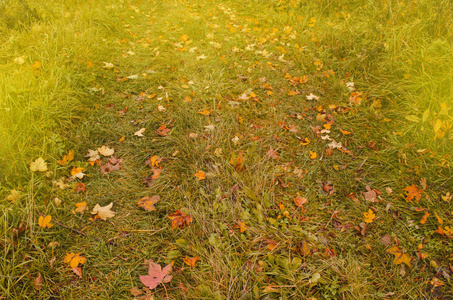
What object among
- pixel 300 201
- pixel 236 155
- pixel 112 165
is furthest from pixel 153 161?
pixel 300 201

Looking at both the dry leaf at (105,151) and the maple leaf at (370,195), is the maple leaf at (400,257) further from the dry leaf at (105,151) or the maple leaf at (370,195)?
the dry leaf at (105,151)

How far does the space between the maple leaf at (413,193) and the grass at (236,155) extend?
0.04m

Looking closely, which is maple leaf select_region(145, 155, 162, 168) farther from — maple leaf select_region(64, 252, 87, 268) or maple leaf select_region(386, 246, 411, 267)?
maple leaf select_region(386, 246, 411, 267)

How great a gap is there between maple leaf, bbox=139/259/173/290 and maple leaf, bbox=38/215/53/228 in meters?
0.77

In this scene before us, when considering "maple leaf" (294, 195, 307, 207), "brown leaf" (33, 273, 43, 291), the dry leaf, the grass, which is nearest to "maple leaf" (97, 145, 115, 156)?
the dry leaf

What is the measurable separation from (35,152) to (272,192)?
2032 millimetres

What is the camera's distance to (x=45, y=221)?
1.75 m

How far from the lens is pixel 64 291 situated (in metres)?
Answer: 1.51

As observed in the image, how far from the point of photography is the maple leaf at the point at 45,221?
68.1 inches

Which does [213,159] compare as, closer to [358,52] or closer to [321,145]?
[321,145]

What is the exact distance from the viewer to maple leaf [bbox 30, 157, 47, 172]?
1.99m

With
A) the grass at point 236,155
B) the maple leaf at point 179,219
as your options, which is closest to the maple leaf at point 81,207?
the grass at point 236,155

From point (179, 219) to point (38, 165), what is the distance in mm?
1241

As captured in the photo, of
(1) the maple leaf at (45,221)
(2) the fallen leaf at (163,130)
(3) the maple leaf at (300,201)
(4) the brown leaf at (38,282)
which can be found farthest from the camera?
(2) the fallen leaf at (163,130)
